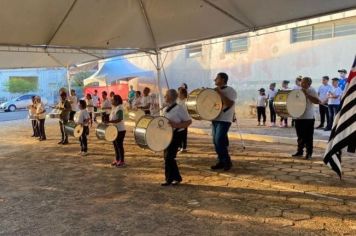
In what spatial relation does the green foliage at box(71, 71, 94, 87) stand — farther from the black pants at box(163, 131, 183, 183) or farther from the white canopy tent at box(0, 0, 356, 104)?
the black pants at box(163, 131, 183, 183)

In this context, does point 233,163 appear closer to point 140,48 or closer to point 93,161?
point 93,161

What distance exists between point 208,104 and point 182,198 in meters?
2.22

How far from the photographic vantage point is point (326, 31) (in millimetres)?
15219

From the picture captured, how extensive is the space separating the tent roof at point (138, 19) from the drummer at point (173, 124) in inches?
109

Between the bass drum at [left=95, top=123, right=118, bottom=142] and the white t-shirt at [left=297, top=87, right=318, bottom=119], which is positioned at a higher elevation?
A: the white t-shirt at [left=297, top=87, right=318, bottom=119]

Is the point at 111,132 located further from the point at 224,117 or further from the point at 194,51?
the point at 194,51

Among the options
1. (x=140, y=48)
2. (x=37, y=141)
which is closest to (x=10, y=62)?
(x=37, y=141)

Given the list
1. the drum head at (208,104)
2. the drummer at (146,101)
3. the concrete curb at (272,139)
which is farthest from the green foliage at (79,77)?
the drum head at (208,104)

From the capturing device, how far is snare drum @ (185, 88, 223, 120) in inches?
290

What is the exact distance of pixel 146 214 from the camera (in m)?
5.19

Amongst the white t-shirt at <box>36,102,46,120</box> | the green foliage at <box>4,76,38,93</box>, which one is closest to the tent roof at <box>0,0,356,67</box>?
the white t-shirt at <box>36,102,46,120</box>

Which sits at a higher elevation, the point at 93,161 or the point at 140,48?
the point at 140,48

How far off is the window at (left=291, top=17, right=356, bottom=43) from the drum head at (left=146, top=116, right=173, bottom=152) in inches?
426

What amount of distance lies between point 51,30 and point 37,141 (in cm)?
508
